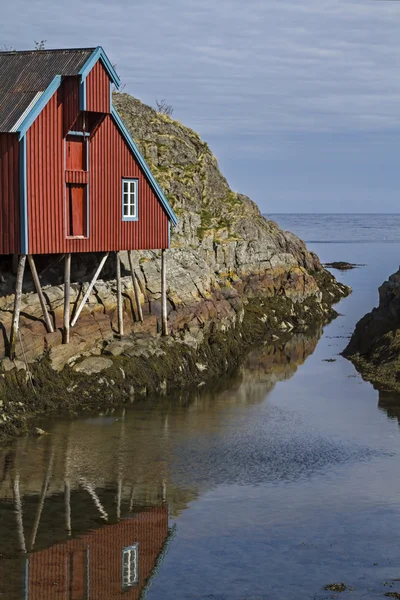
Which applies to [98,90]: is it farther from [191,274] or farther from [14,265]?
[191,274]

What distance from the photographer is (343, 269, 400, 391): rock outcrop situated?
4266cm

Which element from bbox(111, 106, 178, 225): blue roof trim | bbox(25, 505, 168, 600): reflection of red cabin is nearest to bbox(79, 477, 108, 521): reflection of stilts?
bbox(25, 505, 168, 600): reflection of red cabin

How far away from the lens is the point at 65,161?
36156 millimetres

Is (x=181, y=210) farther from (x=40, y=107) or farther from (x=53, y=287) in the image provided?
(x=40, y=107)

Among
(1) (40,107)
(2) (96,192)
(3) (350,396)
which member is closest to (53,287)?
(2) (96,192)

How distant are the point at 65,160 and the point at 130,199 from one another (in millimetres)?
4356

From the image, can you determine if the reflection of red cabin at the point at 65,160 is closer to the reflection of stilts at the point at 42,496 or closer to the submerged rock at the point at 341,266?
the reflection of stilts at the point at 42,496

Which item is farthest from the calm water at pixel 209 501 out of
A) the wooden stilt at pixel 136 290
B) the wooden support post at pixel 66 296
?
the wooden stilt at pixel 136 290

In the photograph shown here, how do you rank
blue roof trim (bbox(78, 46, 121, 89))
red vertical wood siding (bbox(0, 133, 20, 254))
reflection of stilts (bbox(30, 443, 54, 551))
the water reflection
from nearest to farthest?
the water reflection
reflection of stilts (bbox(30, 443, 54, 551))
red vertical wood siding (bbox(0, 133, 20, 254))
blue roof trim (bbox(78, 46, 121, 89))

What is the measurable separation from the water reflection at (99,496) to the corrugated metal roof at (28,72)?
37.8ft

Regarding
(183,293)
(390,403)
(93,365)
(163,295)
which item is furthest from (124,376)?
(390,403)

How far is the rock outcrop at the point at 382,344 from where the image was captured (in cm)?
4266

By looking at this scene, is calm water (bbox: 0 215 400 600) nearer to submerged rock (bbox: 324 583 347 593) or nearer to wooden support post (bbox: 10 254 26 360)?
submerged rock (bbox: 324 583 347 593)

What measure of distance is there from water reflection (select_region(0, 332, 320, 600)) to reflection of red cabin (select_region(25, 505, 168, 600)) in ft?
0.07
